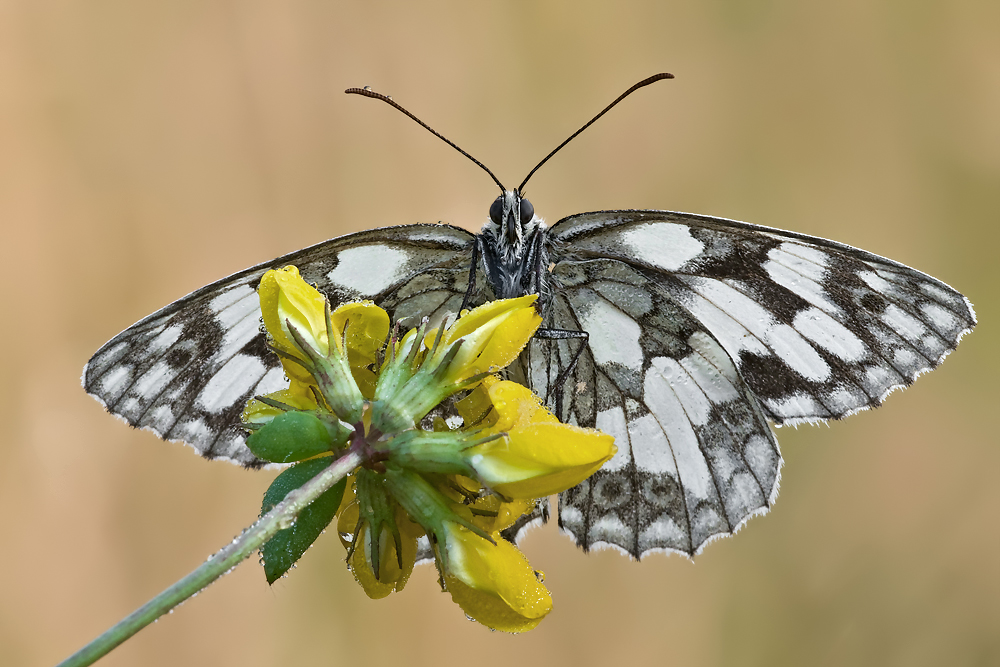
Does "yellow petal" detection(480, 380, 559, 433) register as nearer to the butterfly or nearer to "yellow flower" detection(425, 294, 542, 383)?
"yellow flower" detection(425, 294, 542, 383)

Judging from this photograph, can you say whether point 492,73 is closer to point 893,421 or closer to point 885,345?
point 885,345

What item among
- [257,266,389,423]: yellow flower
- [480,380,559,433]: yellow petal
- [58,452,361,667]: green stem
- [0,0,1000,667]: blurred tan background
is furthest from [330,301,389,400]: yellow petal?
[0,0,1000,667]: blurred tan background

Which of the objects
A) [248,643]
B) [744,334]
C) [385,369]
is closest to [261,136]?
[248,643]

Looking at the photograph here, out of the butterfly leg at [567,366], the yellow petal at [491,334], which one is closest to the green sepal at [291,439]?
the yellow petal at [491,334]

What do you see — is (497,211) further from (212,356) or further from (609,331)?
(212,356)

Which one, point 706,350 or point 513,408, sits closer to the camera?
point 513,408

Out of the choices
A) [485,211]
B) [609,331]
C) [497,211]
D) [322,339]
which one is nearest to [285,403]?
[322,339]
